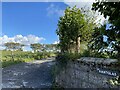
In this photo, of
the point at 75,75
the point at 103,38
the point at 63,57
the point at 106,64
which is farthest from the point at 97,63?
the point at 103,38

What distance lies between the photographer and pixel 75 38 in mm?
16188

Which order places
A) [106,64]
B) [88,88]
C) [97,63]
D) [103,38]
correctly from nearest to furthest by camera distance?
[103,38]
[106,64]
[97,63]
[88,88]

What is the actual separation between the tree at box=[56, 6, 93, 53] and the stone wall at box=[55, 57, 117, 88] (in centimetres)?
303

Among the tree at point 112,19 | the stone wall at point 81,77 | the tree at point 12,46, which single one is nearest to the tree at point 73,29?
the stone wall at point 81,77

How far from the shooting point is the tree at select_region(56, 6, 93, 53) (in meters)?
16.1

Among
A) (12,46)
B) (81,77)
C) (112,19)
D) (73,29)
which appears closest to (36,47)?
(12,46)

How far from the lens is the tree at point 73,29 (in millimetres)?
16078

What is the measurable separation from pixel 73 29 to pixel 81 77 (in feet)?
19.2

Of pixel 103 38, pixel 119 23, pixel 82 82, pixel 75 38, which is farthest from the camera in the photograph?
pixel 75 38

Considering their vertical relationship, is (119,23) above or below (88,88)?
above

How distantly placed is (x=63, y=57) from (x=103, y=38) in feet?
35.6

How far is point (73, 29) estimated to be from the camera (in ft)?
52.8

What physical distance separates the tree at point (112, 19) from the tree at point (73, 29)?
13.0 m

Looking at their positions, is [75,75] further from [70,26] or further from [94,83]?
[70,26]
